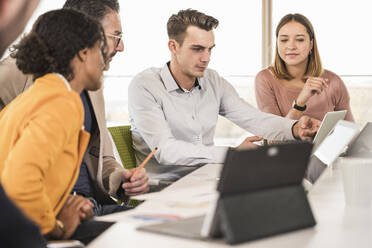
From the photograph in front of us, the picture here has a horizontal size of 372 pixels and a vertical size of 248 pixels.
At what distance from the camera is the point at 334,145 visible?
1.49m

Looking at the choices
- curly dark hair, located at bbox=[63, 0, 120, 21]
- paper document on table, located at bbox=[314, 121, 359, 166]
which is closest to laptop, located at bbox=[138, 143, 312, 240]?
paper document on table, located at bbox=[314, 121, 359, 166]

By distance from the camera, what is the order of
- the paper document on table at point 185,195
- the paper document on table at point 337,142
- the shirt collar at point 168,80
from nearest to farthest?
the paper document on table at point 185,195
the paper document on table at point 337,142
the shirt collar at point 168,80

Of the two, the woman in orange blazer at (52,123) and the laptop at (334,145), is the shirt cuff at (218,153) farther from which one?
the woman in orange blazer at (52,123)

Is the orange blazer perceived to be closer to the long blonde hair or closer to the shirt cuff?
the shirt cuff

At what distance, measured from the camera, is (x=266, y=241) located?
1.02 meters

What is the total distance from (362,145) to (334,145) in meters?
0.69

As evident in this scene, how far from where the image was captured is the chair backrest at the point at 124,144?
2.27 m

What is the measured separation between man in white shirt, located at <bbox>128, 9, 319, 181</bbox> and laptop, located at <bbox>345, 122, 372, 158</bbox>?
26 cm

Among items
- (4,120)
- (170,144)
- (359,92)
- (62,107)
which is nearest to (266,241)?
(62,107)

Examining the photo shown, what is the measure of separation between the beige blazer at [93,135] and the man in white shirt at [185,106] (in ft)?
1.05

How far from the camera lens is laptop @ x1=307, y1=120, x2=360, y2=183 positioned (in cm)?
Result: 144

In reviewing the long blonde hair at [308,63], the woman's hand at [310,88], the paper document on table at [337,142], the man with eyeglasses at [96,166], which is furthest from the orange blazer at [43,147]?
the long blonde hair at [308,63]

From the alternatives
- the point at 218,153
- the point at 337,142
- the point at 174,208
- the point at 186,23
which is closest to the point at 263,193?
the point at 174,208

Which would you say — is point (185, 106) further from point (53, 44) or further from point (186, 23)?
point (53, 44)
